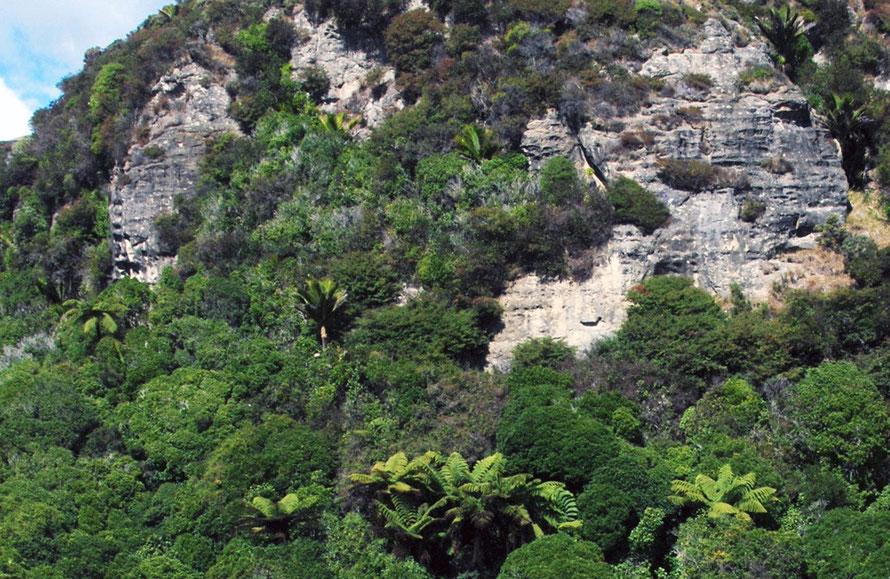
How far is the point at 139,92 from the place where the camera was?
4188cm

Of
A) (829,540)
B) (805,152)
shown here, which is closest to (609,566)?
(829,540)

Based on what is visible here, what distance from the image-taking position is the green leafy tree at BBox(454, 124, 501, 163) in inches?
1297

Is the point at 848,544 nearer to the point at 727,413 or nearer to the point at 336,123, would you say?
the point at 727,413

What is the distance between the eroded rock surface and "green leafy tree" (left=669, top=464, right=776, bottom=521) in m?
22.0

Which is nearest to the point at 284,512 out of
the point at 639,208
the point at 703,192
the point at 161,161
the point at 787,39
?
the point at 639,208

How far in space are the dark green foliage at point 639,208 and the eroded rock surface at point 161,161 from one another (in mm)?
16707

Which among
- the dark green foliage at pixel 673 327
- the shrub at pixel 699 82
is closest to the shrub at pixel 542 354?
the dark green foliage at pixel 673 327

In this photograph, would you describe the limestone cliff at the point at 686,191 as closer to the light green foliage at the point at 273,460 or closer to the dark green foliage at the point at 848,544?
the light green foliage at the point at 273,460

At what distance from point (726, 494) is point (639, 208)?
10.7 m

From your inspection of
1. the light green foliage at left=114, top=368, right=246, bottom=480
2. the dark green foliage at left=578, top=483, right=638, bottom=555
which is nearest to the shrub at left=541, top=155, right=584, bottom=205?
the dark green foliage at left=578, top=483, right=638, bottom=555

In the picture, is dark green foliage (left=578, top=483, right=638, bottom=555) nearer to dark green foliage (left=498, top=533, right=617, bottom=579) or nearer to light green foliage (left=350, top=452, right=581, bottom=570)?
light green foliage (left=350, top=452, right=581, bottom=570)

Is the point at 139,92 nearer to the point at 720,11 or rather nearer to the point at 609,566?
the point at 720,11

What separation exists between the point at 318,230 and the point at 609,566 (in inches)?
635

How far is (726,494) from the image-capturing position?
73.3ft
